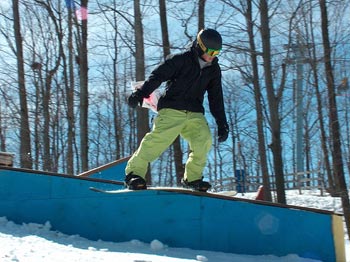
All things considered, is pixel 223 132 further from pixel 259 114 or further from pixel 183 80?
pixel 259 114

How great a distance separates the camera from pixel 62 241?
15.4ft

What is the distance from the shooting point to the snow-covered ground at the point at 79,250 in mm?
3906

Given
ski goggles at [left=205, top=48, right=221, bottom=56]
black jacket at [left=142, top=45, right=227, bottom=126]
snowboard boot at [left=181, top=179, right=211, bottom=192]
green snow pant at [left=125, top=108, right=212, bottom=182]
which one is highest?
ski goggles at [left=205, top=48, right=221, bottom=56]

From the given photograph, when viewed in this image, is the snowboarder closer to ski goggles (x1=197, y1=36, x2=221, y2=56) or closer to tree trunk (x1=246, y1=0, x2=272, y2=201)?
ski goggles (x1=197, y1=36, x2=221, y2=56)

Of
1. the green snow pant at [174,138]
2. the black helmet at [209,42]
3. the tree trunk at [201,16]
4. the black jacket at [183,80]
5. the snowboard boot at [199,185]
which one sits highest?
the tree trunk at [201,16]

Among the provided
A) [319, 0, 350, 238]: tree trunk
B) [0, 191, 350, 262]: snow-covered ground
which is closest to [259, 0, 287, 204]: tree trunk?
[319, 0, 350, 238]: tree trunk

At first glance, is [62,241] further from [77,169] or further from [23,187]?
[77,169]

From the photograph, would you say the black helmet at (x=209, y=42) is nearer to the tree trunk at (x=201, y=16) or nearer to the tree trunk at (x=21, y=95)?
the tree trunk at (x=201, y=16)

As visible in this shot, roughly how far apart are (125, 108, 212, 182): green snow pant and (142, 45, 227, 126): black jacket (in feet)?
0.34

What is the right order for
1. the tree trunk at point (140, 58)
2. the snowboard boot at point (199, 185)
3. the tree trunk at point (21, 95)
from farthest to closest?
the tree trunk at point (21, 95) < the tree trunk at point (140, 58) < the snowboard boot at point (199, 185)

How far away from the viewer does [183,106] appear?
16.8 ft

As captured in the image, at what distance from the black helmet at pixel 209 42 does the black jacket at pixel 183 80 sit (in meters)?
0.14

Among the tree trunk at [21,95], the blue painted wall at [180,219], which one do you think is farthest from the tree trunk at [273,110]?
the tree trunk at [21,95]

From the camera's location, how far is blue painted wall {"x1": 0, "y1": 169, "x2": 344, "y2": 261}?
4.55 metres
